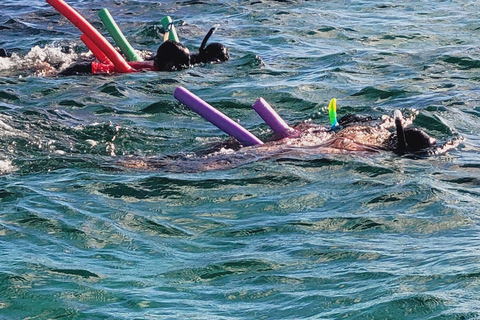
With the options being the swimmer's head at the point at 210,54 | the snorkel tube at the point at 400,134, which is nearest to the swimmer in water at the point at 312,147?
the snorkel tube at the point at 400,134

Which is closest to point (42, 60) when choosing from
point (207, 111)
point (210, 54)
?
point (210, 54)

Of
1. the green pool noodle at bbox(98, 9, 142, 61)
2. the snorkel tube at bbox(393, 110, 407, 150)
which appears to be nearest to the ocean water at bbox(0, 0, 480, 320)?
the snorkel tube at bbox(393, 110, 407, 150)

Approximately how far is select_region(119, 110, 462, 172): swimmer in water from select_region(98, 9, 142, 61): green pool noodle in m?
3.08

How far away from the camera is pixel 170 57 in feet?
32.8

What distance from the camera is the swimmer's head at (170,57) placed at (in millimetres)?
10008

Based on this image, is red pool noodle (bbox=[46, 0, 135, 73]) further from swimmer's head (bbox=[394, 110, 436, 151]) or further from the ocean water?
swimmer's head (bbox=[394, 110, 436, 151])

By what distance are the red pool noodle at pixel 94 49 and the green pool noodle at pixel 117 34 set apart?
0.77ft

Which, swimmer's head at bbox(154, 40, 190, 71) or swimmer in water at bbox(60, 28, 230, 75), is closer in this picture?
swimmer in water at bbox(60, 28, 230, 75)

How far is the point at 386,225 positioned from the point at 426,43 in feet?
21.1

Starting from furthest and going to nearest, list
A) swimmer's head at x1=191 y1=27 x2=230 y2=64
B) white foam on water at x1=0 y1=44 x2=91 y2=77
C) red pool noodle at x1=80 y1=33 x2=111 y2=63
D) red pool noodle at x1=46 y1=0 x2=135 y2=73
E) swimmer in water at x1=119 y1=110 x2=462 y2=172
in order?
swimmer's head at x1=191 y1=27 x2=230 y2=64
white foam on water at x1=0 y1=44 x2=91 y2=77
red pool noodle at x1=80 y1=33 x2=111 y2=63
red pool noodle at x1=46 y1=0 x2=135 y2=73
swimmer in water at x1=119 y1=110 x2=462 y2=172

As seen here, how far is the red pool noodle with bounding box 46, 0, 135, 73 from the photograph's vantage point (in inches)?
356

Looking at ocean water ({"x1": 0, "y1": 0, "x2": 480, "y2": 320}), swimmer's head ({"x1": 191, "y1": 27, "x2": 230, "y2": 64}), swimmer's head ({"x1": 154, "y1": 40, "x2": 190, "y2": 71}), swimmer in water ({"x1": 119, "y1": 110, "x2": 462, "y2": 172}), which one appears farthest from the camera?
swimmer's head ({"x1": 191, "y1": 27, "x2": 230, "y2": 64})

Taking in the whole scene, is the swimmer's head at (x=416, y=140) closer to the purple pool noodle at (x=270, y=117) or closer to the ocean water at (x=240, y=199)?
the ocean water at (x=240, y=199)

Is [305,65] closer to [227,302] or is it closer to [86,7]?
[86,7]
